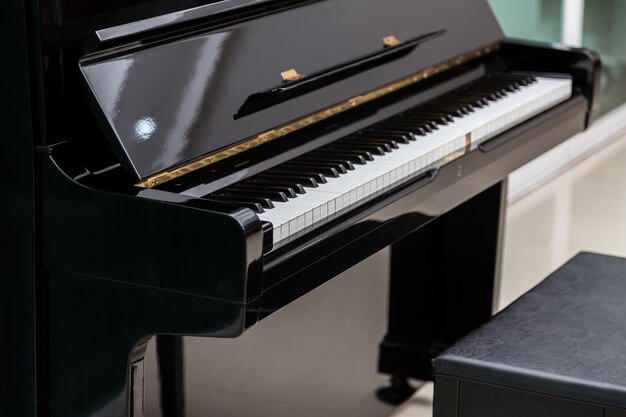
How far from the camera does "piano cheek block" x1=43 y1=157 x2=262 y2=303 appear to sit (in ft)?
4.66

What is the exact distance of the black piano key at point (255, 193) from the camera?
1626mm

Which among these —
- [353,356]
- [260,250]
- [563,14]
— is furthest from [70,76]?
[563,14]

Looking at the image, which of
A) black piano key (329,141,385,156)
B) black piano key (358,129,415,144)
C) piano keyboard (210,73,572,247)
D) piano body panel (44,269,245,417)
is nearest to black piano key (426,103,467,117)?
piano keyboard (210,73,572,247)

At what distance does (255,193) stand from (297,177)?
4.6 inches

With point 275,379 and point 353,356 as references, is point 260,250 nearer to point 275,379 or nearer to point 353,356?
point 275,379

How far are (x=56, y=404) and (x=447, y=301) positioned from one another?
137 centimetres

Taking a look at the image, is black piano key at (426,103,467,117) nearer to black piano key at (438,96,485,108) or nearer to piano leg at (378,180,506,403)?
black piano key at (438,96,485,108)

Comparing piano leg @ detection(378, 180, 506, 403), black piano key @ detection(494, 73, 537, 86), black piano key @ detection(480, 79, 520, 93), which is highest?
black piano key @ detection(494, 73, 537, 86)

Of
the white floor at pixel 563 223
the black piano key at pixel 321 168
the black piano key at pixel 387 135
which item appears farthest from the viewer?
the white floor at pixel 563 223

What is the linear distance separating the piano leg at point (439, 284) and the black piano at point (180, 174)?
1.78 ft

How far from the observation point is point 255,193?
5.38 feet

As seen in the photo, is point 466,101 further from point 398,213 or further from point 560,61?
point 398,213

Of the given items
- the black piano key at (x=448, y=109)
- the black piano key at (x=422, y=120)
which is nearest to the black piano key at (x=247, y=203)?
the black piano key at (x=422, y=120)

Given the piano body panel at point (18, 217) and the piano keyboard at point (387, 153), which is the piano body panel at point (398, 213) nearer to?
the piano keyboard at point (387, 153)
